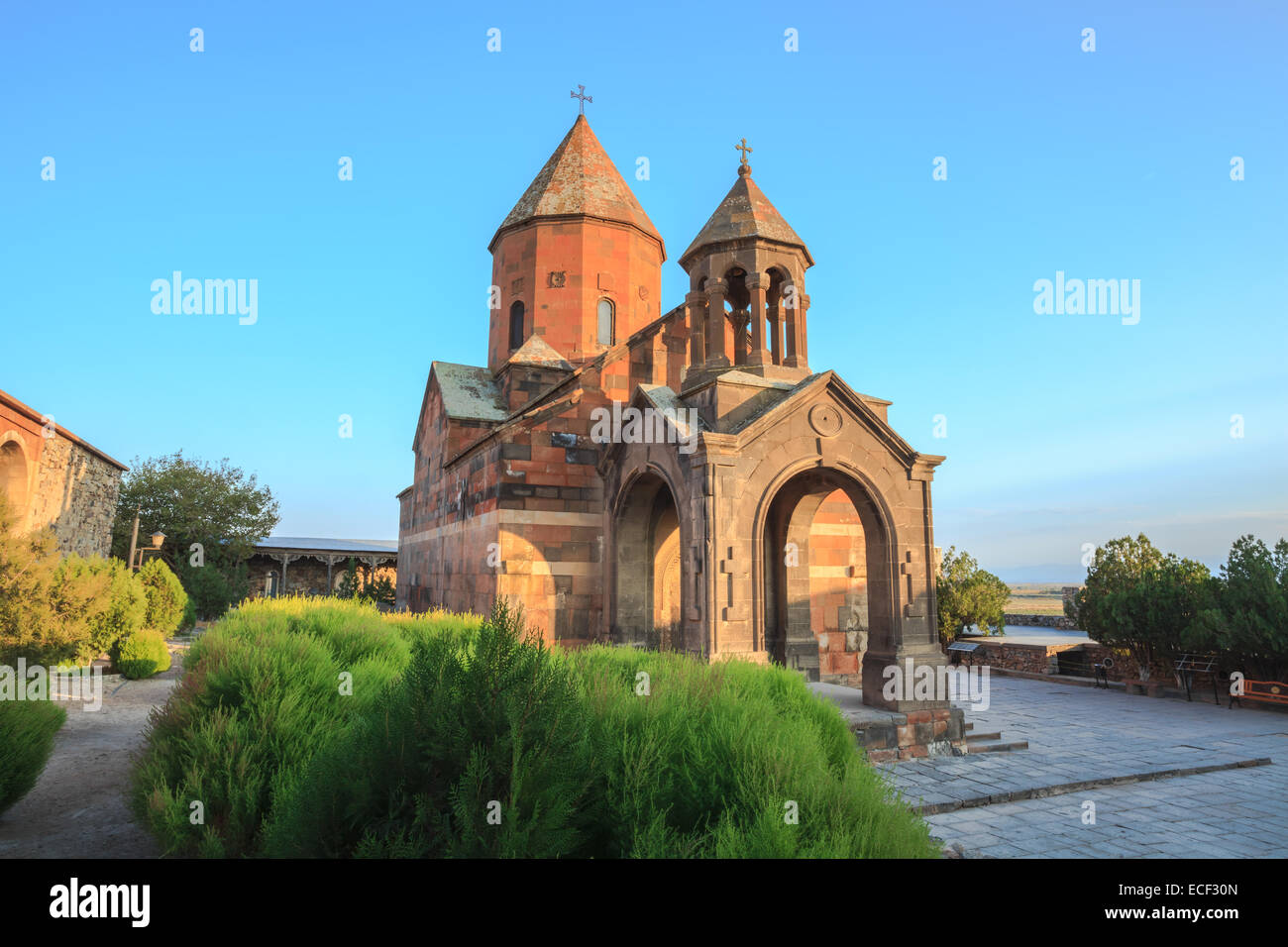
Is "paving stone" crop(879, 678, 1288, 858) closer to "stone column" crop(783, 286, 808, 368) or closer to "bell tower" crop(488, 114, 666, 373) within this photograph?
"stone column" crop(783, 286, 808, 368)

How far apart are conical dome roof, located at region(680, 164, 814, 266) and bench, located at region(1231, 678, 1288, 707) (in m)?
12.1

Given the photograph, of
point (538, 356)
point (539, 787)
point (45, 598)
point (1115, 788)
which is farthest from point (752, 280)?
point (45, 598)

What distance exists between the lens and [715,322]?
12.0 metres

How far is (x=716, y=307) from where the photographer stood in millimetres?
12000

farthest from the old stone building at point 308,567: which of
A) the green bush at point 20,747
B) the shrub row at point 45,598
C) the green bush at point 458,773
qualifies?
the green bush at point 458,773

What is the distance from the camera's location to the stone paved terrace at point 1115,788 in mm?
6141

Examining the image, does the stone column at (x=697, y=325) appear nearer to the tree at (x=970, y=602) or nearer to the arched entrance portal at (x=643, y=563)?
the arched entrance portal at (x=643, y=563)

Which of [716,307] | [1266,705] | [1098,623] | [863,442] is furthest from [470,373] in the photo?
[1266,705]

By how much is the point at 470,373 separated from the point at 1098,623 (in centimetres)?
1767

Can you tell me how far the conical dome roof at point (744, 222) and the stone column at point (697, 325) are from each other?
74cm

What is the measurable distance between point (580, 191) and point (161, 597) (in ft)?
49.2

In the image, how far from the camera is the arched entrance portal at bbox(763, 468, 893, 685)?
10695 millimetres

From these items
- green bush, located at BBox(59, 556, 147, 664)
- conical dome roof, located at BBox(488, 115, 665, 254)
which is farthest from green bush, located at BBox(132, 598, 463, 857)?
conical dome roof, located at BBox(488, 115, 665, 254)
